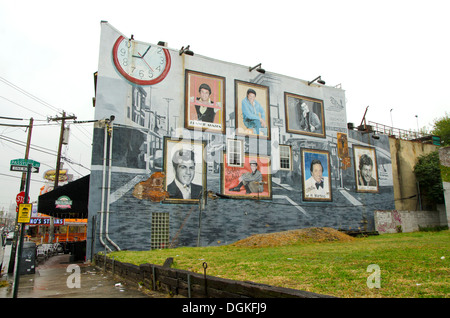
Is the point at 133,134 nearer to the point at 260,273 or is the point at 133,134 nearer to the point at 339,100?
the point at 260,273

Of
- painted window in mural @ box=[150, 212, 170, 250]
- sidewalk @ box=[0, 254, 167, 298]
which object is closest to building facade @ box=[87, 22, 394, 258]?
painted window in mural @ box=[150, 212, 170, 250]

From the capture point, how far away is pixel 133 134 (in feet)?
74.9

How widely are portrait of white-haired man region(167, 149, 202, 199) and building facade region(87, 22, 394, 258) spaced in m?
0.07

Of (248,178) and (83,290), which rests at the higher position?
(248,178)

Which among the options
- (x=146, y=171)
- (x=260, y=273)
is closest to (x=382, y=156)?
(x=146, y=171)

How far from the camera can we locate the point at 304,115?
29.7 metres

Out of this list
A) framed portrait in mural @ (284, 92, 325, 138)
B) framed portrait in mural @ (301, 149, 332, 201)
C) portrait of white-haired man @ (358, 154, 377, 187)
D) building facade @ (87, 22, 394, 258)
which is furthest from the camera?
portrait of white-haired man @ (358, 154, 377, 187)

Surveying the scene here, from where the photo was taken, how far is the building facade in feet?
72.2

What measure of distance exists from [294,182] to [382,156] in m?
11.4

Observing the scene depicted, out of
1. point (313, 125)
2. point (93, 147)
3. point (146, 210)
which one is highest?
point (313, 125)

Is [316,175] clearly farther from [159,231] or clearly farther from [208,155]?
[159,231]

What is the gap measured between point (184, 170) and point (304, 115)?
12.3 metres

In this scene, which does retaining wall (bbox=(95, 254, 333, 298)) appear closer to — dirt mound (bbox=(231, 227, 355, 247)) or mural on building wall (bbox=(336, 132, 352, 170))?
dirt mound (bbox=(231, 227, 355, 247))

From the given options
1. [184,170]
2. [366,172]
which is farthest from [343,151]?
[184,170]
